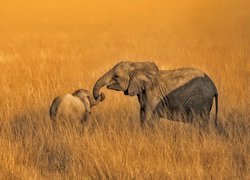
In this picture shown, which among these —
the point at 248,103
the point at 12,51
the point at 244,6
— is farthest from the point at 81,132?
the point at 244,6

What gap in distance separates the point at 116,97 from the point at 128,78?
191cm

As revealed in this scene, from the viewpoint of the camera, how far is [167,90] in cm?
615

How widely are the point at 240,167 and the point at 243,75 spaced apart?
465 cm

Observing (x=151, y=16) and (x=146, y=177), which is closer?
(x=146, y=177)

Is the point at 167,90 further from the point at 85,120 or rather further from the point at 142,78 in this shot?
the point at 85,120

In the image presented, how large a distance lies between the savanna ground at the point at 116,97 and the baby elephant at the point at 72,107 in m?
0.20

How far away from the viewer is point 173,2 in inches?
1035

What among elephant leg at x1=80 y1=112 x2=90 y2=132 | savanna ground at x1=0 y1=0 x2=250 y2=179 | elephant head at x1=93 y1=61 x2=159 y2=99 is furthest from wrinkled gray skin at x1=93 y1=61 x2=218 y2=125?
elephant leg at x1=80 y1=112 x2=90 y2=132

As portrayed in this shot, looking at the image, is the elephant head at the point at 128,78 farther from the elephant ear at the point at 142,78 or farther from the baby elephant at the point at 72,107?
the baby elephant at the point at 72,107

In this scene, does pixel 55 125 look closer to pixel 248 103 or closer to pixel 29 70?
pixel 248 103

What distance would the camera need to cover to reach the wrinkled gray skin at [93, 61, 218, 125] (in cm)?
606

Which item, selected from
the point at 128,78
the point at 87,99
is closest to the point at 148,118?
the point at 128,78

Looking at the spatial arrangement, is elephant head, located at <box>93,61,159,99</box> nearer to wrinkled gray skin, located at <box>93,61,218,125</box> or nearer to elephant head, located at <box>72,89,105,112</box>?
wrinkled gray skin, located at <box>93,61,218,125</box>

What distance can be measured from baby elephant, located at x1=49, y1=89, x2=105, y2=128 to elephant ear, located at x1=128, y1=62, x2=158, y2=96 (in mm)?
590
